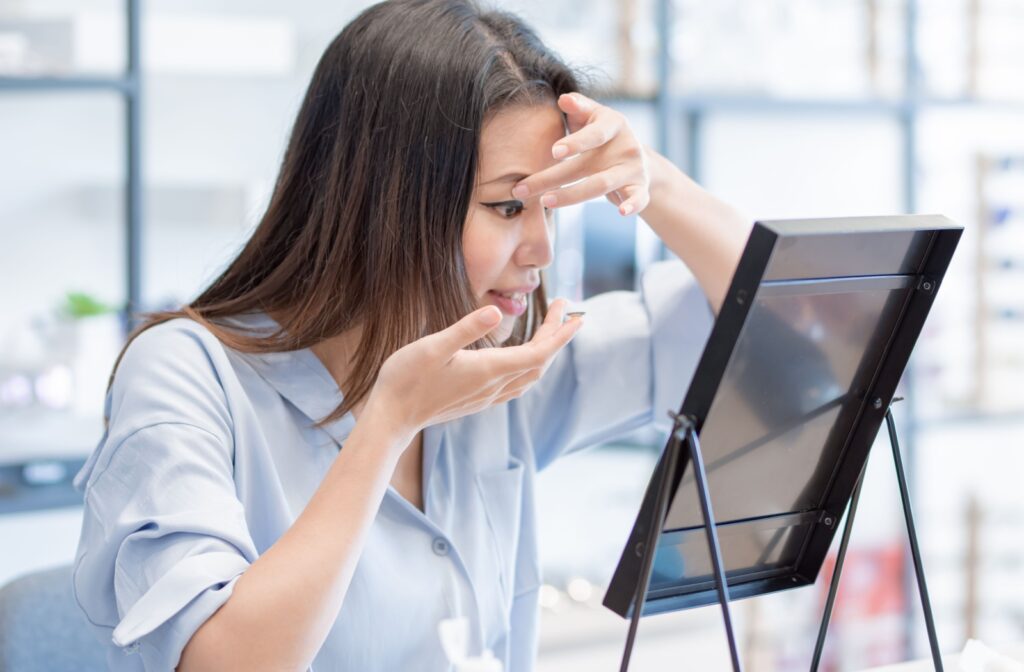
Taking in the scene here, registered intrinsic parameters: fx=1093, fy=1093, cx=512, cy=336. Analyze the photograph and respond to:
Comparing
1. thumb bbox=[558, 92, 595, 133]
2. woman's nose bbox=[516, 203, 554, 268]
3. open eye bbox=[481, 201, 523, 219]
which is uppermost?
thumb bbox=[558, 92, 595, 133]

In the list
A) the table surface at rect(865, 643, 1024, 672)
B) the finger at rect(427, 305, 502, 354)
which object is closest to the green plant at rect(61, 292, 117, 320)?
the finger at rect(427, 305, 502, 354)

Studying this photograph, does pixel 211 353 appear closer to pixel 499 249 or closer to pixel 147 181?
pixel 499 249

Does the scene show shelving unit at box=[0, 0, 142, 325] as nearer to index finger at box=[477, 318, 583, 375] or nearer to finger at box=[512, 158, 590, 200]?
finger at box=[512, 158, 590, 200]

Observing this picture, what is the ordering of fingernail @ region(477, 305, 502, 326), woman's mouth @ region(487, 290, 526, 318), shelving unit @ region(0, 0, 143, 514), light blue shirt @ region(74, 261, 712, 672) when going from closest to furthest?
fingernail @ region(477, 305, 502, 326)
light blue shirt @ region(74, 261, 712, 672)
woman's mouth @ region(487, 290, 526, 318)
shelving unit @ region(0, 0, 143, 514)

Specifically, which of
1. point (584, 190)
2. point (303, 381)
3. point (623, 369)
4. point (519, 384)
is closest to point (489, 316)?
point (519, 384)

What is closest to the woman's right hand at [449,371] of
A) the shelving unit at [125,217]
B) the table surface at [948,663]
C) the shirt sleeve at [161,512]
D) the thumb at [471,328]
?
A: the thumb at [471,328]

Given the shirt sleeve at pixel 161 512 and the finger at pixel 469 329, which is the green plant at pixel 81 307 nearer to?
the shirt sleeve at pixel 161 512

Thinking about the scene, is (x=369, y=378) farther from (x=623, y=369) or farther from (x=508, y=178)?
(x=623, y=369)

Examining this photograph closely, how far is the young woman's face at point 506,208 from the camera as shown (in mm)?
1056

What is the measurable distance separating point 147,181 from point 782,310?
149cm

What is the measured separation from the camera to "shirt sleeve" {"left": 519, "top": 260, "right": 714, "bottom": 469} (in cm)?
131

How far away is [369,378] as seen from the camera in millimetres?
1075

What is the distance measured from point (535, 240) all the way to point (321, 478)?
0.32m

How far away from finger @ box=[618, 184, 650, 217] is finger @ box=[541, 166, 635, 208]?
21 mm
